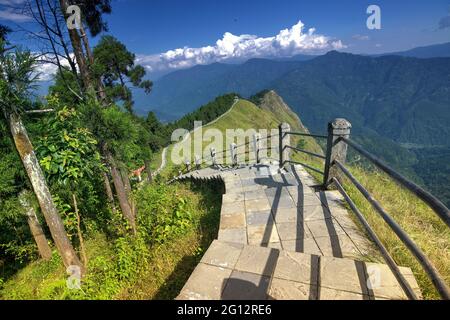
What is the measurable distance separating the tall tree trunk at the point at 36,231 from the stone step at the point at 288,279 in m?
6.43

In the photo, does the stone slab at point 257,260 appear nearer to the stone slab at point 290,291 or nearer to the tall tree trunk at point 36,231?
the stone slab at point 290,291

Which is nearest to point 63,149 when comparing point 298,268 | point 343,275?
point 298,268

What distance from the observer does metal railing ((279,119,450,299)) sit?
1.72 meters

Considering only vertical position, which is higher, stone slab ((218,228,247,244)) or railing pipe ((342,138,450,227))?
railing pipe ((342,138,450,227))

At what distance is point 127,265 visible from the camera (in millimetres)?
4316

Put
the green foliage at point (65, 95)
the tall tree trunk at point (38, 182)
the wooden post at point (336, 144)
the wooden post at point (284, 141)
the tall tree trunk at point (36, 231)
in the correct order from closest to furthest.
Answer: the tall tree trunk at point (38, 182), the wooden post at point (336, 144), the green foliage at point (65, 95), the tall tree trunk at point (36, 231), the wooden post at point (284, 141)

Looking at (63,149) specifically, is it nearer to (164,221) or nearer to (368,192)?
(164,221)

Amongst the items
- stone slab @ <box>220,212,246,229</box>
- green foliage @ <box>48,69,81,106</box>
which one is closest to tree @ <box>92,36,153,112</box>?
green foliage @ <box>48,69,81,106</box>

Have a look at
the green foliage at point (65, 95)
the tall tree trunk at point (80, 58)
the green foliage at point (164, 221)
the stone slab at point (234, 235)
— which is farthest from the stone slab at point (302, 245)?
the tall tree trunk at point (80, 58)

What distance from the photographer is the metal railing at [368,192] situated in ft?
5.64

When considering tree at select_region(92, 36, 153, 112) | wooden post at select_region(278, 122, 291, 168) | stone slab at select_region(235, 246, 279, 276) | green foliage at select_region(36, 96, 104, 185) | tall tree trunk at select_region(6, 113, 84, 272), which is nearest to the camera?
stone slab at select_region(235, 246, 279, 276)

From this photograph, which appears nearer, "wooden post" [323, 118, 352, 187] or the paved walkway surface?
the paved walkway surface

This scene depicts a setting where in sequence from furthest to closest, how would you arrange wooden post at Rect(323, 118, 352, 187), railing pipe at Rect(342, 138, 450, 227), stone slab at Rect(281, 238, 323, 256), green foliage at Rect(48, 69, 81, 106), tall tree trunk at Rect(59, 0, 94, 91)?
tall tree trunk at Rect(59, 0, 94, 91)
green foliage at Rect(48, 69, 81, 106)
wooden post at Rect(323, 118, 352, 187)
stone slab at Rect(281, 238, 323, 256)
railing pipe at Rect(342, 138, 450, 227)

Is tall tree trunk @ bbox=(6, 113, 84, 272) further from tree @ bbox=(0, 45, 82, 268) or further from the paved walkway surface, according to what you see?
the paved walkway surface
